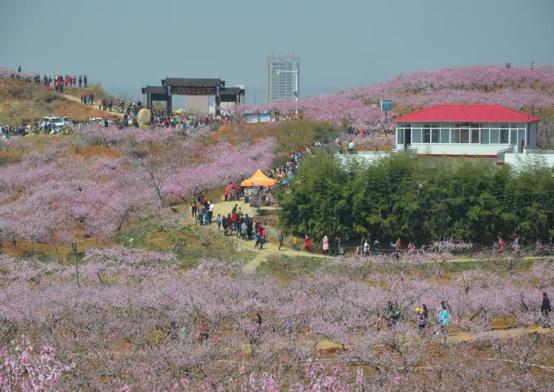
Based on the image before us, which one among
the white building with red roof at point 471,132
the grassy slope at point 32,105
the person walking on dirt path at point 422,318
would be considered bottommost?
the person walking on dirt path at point 422,318

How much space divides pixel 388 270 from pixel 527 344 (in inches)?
A: 411

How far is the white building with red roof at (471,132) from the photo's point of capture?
53.8 meters

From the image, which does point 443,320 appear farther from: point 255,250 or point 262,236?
point 262,236

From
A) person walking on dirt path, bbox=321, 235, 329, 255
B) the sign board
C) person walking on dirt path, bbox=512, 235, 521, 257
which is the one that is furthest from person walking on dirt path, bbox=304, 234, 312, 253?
the sign board

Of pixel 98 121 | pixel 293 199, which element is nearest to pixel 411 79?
pixel 98 121

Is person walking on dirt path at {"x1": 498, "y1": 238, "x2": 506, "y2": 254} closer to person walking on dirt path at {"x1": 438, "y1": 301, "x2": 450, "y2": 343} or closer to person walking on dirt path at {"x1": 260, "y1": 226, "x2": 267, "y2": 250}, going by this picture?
person walking on dirt path at {"x1": 260, "y1": 226, "x2": 267, "y2": 250}

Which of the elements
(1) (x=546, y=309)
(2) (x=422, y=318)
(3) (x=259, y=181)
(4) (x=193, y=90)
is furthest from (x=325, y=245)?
(4) (x=193, y=90)

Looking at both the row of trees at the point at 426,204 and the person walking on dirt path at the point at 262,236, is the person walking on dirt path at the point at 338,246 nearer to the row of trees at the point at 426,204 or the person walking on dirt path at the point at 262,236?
the row of trees at the point at 426,204

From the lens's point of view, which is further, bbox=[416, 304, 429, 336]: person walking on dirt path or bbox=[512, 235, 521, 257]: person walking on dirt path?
bbox=[512, 235, 521, 257]: person walking on dirt path

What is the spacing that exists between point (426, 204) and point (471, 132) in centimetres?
1077

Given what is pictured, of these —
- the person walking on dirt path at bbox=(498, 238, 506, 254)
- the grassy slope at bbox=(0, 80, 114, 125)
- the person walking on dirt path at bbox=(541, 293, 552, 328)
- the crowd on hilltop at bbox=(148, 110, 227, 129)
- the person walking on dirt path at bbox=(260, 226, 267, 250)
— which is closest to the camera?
the person walking on dirt path at bbox=(541, 293, 552, 328)

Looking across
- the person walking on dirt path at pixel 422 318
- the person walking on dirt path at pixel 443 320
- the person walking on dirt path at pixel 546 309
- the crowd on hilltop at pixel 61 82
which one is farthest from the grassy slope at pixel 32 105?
the person walking on dirt path at pixel 546 309

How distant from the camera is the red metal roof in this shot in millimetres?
53906

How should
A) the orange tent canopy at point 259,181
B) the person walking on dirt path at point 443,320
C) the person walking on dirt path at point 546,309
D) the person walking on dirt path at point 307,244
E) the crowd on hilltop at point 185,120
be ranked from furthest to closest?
the crowd on hilltop at point 185,120
the orange tent canopy at point 259,181
the person walking on dirt path at point 307,244
the person walking on dirt path at point 546,309
the person walking on dirt path at point 443,320
